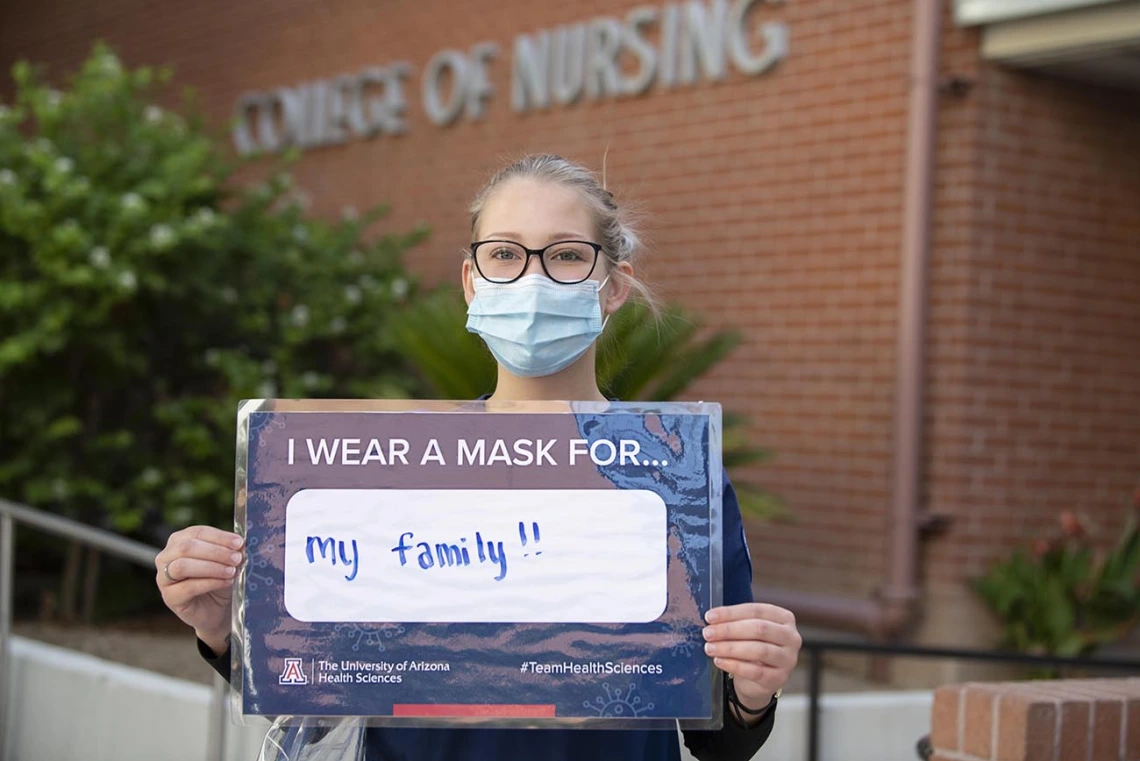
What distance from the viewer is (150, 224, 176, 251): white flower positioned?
6844mm

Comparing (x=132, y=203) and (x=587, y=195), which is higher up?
(x=132, y=203)

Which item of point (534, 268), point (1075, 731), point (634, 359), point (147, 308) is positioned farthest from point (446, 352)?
point (534, 268)

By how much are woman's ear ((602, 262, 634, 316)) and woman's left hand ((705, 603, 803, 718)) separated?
611 millimetres

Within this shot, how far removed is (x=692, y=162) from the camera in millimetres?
8000

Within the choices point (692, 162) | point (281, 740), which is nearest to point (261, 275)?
point (692, 162)

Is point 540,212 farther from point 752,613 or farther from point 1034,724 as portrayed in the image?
point 1034,724

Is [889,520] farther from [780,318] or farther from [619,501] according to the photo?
[619,501]

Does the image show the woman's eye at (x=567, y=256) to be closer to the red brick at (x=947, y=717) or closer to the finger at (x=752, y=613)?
the finger at (x=752, y=613)

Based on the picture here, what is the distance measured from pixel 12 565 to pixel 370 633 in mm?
4348

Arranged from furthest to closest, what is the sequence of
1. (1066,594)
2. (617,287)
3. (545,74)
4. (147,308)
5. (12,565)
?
(545,74) < (147,308) < (1066,594) < (12,565) < (617,287)

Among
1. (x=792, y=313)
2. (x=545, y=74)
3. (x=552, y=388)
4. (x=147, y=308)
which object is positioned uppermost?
(x=545, y=74)

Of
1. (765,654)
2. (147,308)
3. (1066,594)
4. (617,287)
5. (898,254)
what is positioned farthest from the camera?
(147,308)

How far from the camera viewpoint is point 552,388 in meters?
2.32

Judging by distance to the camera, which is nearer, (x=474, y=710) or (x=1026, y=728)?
(x=474, y=710)
